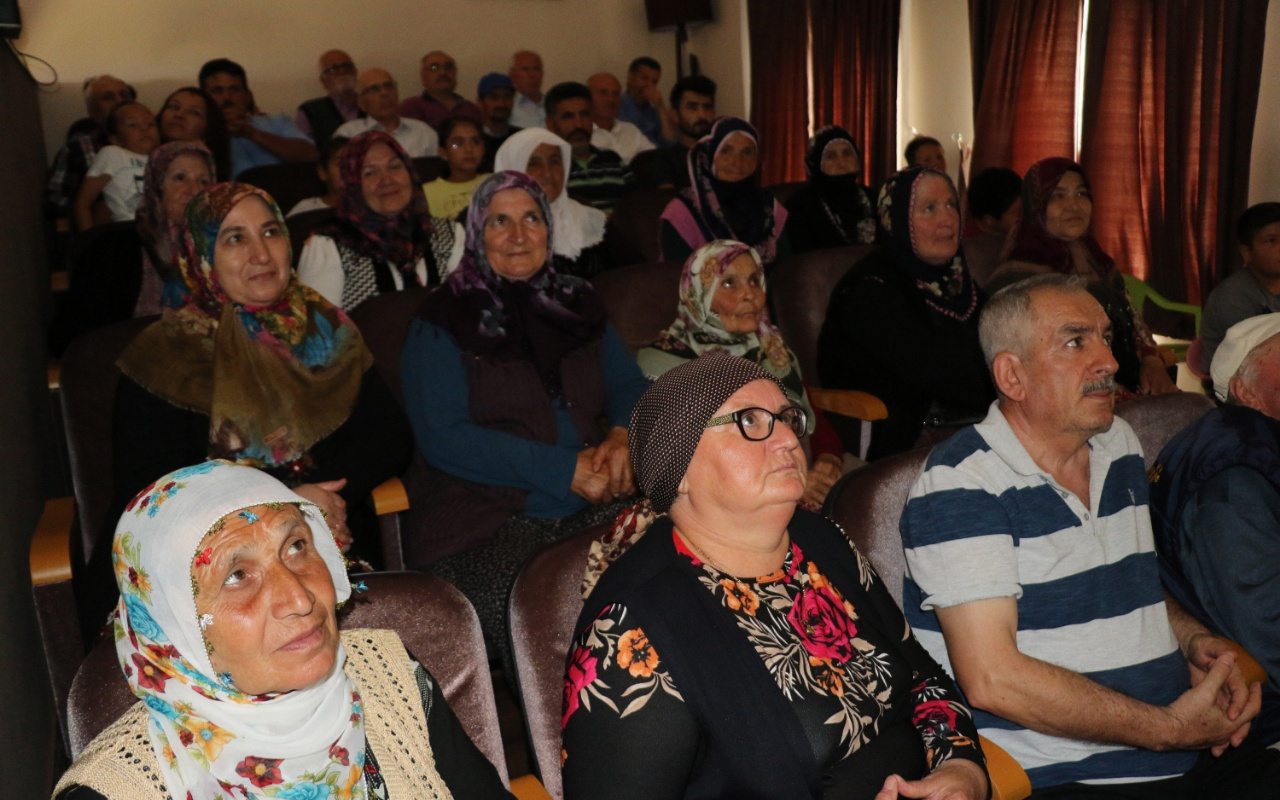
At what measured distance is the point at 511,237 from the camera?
261 centimetres

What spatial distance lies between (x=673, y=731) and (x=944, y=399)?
191 cm

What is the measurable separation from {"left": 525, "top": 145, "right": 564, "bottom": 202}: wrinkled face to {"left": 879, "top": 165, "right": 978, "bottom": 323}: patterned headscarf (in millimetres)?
1316

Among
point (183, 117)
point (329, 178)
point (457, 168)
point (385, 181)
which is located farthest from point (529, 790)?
point (183, 117)

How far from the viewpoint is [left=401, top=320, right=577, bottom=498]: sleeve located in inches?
92.3

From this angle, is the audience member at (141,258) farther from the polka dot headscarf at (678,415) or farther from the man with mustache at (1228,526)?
the man with mustache at (1228,526)

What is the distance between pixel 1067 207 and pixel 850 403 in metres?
1.20

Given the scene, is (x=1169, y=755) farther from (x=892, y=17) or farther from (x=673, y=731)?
(x=892, y=17)

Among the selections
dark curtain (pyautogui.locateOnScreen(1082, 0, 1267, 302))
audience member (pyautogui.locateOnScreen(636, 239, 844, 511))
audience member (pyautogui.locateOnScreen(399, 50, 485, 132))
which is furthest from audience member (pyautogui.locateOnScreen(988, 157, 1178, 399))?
audience member (pyautogui.locateOnScreen(399, 50, 485, 132))

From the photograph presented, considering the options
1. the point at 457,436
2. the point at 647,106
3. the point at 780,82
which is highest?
the point at 780,82

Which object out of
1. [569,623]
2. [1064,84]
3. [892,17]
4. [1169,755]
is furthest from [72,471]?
[892,17]

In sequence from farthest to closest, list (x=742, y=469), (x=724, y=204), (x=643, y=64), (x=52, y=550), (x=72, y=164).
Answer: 1. (x=643, y=64)
2. (x=72, y=164)
3. (x=724, y=204)
4. (x=52, y=550)
5. (x=742, y=469)

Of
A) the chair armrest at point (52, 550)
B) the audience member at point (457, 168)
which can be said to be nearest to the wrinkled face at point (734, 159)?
the audience member at point (457, 168)

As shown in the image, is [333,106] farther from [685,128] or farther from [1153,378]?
[1153,378]

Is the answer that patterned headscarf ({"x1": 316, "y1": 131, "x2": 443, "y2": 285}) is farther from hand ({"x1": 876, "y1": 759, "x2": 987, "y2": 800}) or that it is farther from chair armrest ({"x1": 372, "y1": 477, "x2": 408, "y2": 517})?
hand ({"x1": 876, "y1": 759, "x2": 987, "y2": 800})
